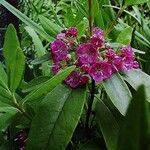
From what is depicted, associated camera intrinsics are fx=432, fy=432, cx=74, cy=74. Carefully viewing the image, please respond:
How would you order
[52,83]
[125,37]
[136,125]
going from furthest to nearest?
[125,37] < [52,83] < [136,125]

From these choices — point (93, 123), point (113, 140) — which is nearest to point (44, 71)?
point (93, 123)

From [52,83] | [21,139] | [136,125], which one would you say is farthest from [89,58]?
[136,125]

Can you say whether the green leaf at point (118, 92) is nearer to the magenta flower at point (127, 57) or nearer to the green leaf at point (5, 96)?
the magenta flower at point (127, 57)

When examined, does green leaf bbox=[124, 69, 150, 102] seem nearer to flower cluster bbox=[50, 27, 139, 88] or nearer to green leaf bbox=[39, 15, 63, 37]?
flower cluster bbox=[50, 27, 139, 88]

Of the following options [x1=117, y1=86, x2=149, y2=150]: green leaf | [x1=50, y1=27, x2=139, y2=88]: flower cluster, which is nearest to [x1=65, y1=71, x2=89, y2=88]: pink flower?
[x1=50, y1=27, x2=139, y2=88]: flower cluster

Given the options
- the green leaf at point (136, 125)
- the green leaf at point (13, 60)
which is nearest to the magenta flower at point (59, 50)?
A: the green leaf at point (13, 60)

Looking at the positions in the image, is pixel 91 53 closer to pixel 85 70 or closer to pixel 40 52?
pixel 85 70

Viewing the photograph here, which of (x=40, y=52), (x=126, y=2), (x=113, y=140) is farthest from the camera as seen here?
(x=40, y=52)

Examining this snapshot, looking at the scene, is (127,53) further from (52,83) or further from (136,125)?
(136,125)
